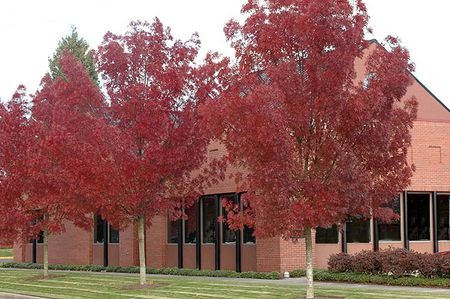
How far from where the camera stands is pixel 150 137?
20.0 metres

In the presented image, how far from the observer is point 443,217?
2844 cm

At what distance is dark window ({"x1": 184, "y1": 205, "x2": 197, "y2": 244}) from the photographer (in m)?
29.1

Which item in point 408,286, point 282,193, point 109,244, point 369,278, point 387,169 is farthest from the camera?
point 109,244

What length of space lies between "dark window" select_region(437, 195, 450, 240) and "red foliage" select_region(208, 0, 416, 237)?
44.0ft

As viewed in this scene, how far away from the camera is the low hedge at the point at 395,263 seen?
19.8 meters

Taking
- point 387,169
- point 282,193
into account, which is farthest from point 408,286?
point 282,193

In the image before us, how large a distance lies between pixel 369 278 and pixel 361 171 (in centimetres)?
681

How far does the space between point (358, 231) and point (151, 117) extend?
1055 cm

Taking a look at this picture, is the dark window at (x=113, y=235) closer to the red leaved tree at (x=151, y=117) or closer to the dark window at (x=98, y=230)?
the dark window at (x=98, y=230)

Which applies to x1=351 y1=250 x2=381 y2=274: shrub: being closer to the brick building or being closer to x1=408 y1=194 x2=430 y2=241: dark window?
the brick building

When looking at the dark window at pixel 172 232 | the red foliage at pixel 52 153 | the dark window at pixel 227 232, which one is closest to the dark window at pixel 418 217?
the dark window at pixel 227 232

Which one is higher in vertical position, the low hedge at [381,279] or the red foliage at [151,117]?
the red foliage at [151,117]

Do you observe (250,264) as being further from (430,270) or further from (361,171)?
(361,171)

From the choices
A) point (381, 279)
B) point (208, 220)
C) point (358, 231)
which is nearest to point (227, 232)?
point (208, 220)
